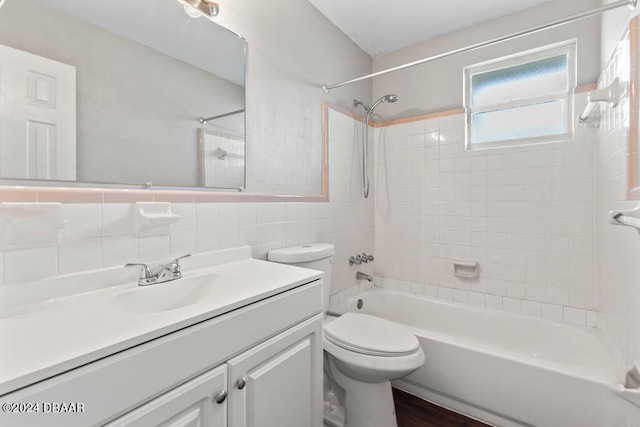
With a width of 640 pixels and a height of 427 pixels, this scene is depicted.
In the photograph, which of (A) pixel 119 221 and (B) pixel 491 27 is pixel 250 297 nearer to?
(A) pixel 119 221

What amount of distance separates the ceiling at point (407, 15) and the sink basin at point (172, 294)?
6.09ft

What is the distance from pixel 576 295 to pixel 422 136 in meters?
1.47

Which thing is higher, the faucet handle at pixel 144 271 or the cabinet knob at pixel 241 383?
the faucet handle at pixel 144 271

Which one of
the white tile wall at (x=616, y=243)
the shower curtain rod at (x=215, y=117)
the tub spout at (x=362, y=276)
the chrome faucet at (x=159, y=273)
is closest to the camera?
the chrome faucet at (x=159, y=273)

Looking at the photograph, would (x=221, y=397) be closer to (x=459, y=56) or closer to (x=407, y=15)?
(x=407, y=15)

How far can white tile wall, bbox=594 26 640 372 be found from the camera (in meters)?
1.17

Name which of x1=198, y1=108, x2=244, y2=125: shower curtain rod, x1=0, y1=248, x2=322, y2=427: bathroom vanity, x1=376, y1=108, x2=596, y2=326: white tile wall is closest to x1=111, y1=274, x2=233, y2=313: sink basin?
x1=0, y1=248, x2=322, y2=427: bathroom vanity

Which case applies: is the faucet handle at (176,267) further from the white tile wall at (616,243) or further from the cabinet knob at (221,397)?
the white tile wall at (616,243)

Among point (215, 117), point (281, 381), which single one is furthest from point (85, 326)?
point (215, 117)

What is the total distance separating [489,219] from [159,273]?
2080mm

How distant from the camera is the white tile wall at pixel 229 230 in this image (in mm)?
894

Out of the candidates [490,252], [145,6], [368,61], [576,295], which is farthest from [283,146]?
[576,295]

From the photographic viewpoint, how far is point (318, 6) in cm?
194

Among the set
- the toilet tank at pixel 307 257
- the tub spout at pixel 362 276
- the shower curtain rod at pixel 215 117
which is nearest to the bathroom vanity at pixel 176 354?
the toilet tank at pixel 307 257
